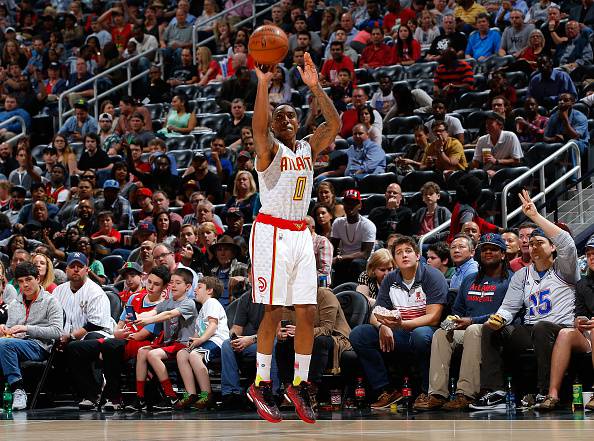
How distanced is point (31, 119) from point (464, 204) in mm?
10478

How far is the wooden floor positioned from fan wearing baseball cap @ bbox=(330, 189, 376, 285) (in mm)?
3721

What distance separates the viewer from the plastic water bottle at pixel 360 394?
376 inches

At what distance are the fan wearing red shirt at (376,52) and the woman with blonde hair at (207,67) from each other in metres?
2.86

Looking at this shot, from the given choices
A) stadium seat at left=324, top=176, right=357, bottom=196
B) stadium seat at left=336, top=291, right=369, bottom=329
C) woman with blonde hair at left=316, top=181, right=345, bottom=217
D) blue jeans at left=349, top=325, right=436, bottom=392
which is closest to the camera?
blue jeans at left=349, top=325, right=436, bottom=392

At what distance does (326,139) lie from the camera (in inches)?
314

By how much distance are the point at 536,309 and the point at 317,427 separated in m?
2.29

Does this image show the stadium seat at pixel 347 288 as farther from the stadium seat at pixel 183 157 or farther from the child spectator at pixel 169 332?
the stadium seat at pixel 183 157

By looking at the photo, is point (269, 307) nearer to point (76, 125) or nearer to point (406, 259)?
point (406, 259)

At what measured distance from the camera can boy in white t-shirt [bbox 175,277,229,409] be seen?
9.93 m

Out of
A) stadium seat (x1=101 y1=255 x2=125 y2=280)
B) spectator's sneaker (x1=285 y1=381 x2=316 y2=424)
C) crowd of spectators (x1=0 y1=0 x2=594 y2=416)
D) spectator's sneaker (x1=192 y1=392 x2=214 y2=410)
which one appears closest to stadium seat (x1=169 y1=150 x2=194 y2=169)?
crowd of spectators (x1=0 y1=0 x2=594 y2=416)

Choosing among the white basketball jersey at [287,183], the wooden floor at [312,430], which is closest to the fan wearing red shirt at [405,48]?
the white basketball jersey at [287,183]

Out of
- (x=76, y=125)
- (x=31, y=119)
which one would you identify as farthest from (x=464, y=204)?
(x=31, y=119)

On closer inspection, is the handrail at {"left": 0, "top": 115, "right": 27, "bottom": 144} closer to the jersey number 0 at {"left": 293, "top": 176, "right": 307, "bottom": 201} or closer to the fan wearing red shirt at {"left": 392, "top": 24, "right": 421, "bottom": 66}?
the fan wearing red shirt at {"left": 392, "top": 24, "right": 421, "bottom": 66}

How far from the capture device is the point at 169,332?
34.4ft
